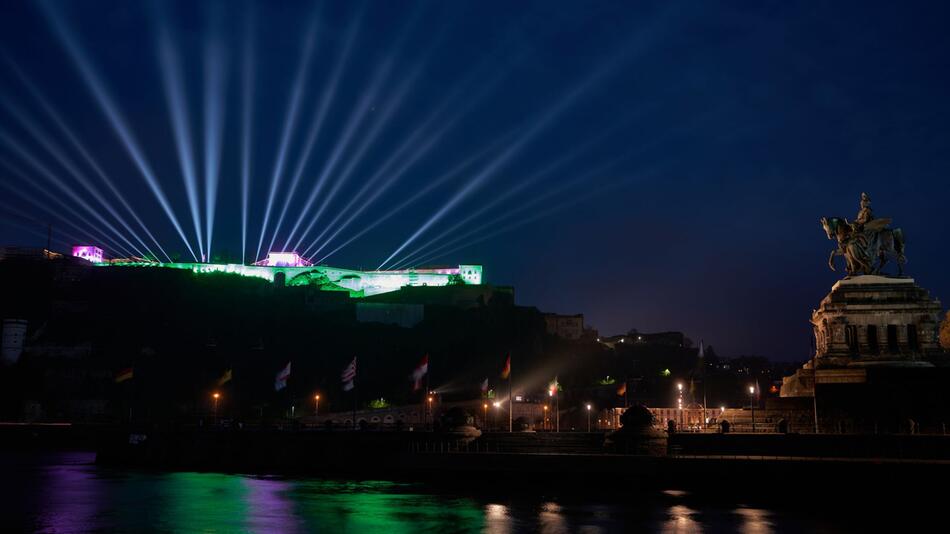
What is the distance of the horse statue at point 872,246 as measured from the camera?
156ft

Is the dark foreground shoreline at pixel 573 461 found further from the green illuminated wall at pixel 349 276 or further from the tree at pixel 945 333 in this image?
the green illuminated wall at pixel 349 276

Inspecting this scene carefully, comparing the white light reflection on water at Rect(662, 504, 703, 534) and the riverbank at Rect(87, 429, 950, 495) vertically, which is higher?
the riverbank at Rect(87, 429, 950, 495)

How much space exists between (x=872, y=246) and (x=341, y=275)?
405 ft

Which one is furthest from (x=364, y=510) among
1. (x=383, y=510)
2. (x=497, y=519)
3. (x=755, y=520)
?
(x=755, y=520)

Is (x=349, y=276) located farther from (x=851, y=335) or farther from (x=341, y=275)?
(x=851, y=335)

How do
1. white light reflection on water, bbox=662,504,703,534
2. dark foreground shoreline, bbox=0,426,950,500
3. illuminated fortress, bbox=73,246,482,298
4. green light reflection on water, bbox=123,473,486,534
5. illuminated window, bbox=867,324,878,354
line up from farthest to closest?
1. illuminated fortress, bbox=73,246,482,298
2. illuminated window, bbox=867,324,878,354
3. dark foreground shoreline, bbox=0,426,950,500
4. green light reflection on water, bbox=123,473,486,534
5. white light reflection on water, bbox=662,504,703,534

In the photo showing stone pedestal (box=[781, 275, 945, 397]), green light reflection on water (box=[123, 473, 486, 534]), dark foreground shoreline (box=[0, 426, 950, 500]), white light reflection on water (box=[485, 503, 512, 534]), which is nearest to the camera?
white light reflection on water (box=[485, 503, 512, 534])

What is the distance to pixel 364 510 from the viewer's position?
97.8 feet

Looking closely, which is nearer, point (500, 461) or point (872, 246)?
point (500, 461)

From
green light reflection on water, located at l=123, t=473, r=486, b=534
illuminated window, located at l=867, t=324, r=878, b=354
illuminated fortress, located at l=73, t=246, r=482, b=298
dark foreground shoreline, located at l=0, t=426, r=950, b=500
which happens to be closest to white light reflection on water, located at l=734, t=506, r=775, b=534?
dark foreground shoreline, located at l=0, t=426, r=950, b=500

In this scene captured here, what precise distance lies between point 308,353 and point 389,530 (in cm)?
10148

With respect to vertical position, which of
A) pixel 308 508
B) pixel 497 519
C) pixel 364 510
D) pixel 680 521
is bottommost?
pixel 308 508

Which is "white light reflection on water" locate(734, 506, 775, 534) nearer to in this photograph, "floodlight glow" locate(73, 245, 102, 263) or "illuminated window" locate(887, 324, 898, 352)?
"illuminated window" locate(887, 324, 898, 352)

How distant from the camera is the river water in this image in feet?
83.9
